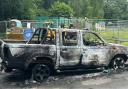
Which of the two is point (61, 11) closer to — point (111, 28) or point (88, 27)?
point (111, 28)

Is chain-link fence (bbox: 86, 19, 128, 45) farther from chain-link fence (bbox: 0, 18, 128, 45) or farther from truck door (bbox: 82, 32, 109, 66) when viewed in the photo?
truck door (bbox: 82, 32, 109, 66)

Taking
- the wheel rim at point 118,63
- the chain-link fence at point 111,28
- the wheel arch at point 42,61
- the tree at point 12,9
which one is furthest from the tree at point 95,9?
the wheel arch at point 42,61

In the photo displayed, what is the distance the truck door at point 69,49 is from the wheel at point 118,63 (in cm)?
178

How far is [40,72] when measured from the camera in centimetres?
1174

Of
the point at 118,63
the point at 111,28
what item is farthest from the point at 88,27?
the point at 118,63

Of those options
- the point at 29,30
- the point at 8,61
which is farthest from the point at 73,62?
the point at 29,30

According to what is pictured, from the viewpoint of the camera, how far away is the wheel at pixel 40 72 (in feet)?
38.2

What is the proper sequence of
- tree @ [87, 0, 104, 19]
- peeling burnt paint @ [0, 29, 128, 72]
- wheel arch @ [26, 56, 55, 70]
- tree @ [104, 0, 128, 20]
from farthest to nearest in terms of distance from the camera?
tree @ [104, 0, 128, 20] < tree @ [87, 0, 104, 19] < wheel arch @ [26, 56, 55, 70] < peeling burnt paint @ [0, 29, 128, 72]

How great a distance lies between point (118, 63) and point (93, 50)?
1490mm

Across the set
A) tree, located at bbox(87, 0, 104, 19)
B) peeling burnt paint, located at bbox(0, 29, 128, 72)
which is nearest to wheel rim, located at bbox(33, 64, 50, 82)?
peeling burnt paint, located at bbox(0, 29, 128, 72)

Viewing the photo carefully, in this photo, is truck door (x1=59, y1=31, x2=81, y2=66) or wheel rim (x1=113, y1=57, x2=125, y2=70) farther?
wheel rim (x1=113, y1=57, x2=125, y2=70)

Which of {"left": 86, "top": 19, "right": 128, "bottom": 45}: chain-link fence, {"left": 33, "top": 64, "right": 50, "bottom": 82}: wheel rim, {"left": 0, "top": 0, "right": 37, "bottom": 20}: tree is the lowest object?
{"left": 33, "top": 64, "right": 50, "bottom": 82}: wheel rim

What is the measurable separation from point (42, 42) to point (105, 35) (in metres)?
17.0

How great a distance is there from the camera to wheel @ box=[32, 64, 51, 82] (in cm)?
1164
